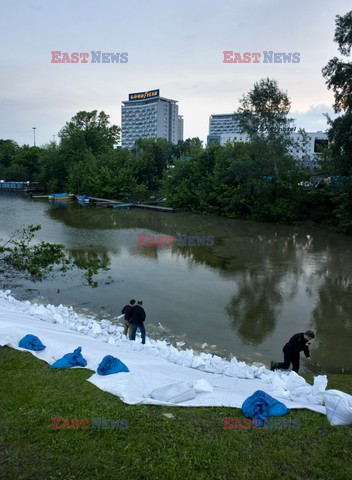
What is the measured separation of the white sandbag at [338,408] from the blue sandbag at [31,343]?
5.84 m

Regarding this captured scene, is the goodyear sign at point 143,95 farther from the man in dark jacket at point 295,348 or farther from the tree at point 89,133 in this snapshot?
the man in dark jacket at point 295,348

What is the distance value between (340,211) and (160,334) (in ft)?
83.5

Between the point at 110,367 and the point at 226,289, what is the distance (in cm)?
1021

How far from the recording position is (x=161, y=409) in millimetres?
6121

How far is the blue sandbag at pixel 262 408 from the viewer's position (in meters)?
5.93

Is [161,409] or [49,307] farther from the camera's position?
[49,307]

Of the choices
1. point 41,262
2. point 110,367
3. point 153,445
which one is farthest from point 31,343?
point 41,262

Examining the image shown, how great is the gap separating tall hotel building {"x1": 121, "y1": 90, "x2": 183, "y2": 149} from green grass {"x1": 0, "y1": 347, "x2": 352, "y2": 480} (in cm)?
17256

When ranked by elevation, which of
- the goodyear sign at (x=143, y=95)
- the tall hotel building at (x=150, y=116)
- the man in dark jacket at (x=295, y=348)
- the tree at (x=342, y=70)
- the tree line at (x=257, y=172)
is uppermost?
the goodyear sign at (x=143, y=95)

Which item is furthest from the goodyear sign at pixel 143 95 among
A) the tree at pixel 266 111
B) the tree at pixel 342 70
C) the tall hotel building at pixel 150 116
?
the tree at pixel 342 70

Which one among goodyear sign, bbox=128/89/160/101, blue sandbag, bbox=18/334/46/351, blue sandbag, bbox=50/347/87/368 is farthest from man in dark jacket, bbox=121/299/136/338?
goodyear sign, bbox=128/89/160/101

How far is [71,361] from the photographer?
7.79 meters

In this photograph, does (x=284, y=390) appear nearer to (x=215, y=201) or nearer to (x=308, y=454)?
(x=308, y=454)

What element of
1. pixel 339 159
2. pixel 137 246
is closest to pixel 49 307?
pixel 137 246
